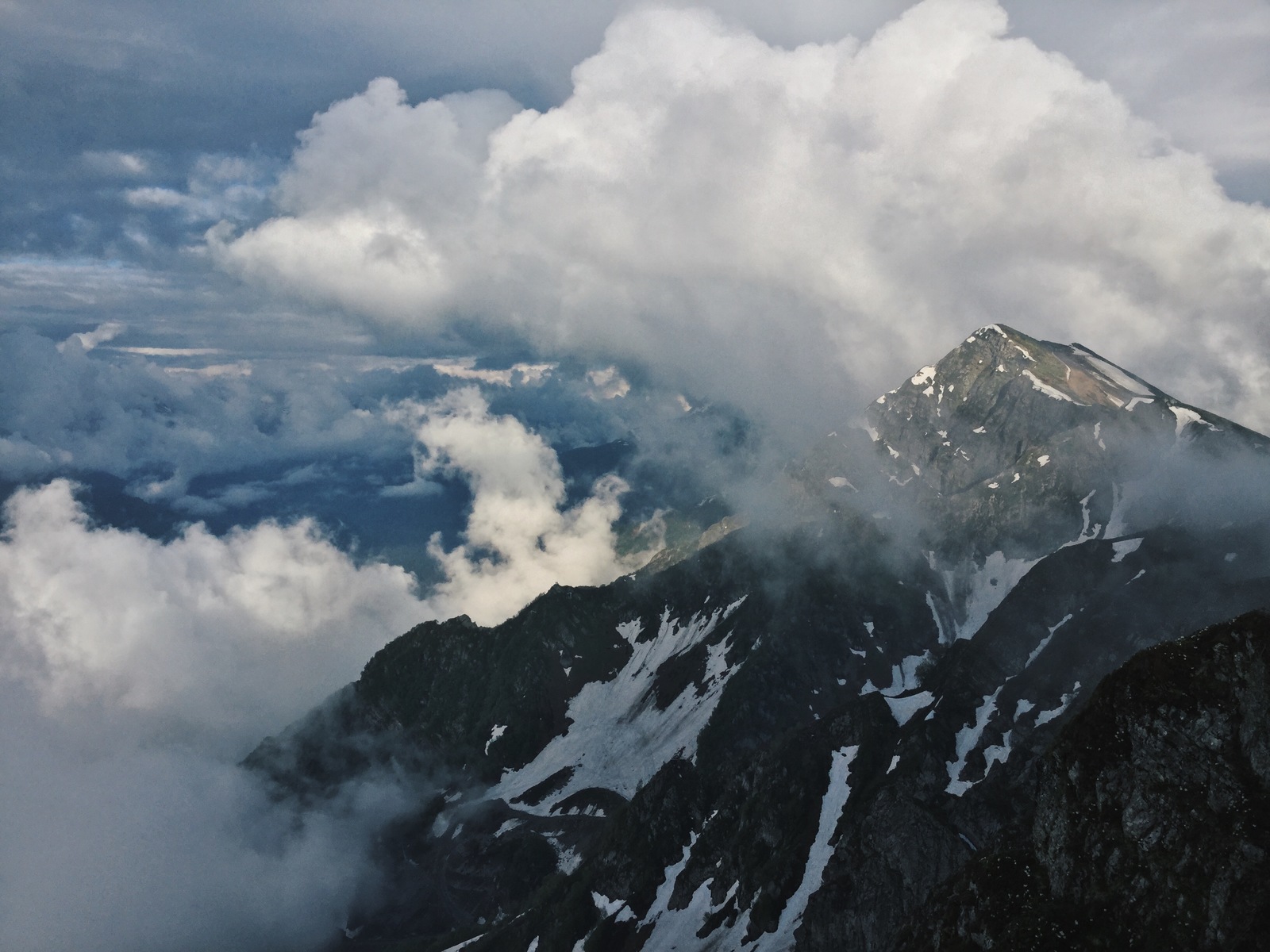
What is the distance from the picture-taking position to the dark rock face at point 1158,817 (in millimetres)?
74750

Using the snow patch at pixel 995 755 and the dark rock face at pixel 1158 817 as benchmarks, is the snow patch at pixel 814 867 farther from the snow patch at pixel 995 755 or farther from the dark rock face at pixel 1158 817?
the dark rock face at pixel 1158 817

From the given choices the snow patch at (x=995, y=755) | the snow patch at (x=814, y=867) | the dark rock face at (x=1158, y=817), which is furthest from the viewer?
the snow patch at (x=995, y=755)

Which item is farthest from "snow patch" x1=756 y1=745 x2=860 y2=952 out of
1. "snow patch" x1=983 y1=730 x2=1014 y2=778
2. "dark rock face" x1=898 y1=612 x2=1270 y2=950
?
"dark rock face" x1=898 y1=612 x2=1270 y2=950

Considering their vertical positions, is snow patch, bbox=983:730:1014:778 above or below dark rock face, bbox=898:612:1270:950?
above

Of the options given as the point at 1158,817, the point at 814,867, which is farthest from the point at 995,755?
the point at 1158,817

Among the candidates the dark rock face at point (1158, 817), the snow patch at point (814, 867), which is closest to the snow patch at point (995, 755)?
the snow patch at point (814, 867)

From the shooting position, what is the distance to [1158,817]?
81.4m

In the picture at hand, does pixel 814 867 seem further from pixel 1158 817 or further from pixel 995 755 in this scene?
pixel 1158 817

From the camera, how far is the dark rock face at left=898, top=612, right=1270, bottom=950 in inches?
2943

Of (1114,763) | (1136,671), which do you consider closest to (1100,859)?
(1114,763)

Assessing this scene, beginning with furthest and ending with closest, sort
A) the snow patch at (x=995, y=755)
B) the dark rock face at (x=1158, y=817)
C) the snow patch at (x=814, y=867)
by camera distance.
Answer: the snow patch at (x=995, y=755) < the snow patch at (x=814, y=867) < the dark rock face at (x=1158, y=817)

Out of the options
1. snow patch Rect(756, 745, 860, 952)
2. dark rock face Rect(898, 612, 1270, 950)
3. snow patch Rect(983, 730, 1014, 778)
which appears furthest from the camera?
snow patch Rect(983, 730, 1014, 778)

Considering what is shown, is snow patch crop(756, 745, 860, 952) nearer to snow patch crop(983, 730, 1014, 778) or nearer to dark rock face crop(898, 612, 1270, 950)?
snow patch crop(983, 730, 1014, 778)

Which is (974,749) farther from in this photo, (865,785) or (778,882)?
→ (778,882)
